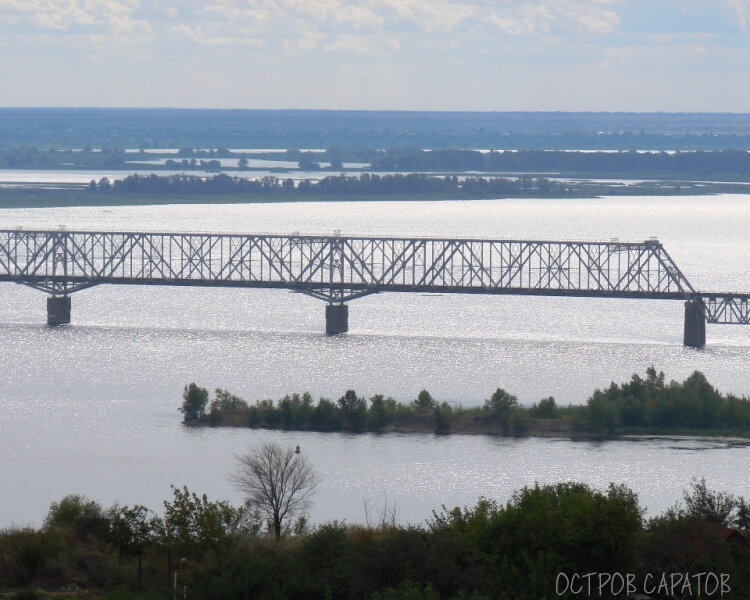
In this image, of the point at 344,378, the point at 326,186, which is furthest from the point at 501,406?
the point at 326,186

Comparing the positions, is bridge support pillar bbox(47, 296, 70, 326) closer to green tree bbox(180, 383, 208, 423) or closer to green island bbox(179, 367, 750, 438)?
green tree bbox(180, 383, 208, 423)

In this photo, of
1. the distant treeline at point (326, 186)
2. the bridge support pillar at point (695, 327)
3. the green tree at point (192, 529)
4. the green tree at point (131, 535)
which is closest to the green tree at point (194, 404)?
the green tree at point (192, 529)

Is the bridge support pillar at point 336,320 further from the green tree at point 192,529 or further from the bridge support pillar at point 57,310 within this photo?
the green tree at point 192,529

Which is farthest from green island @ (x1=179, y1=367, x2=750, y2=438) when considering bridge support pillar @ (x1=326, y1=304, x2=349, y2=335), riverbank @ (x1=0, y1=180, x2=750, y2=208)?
riverbank @ (x1=0, y1=180, x2=750, y2=208)

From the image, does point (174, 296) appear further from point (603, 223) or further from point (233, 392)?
point (603, 223)

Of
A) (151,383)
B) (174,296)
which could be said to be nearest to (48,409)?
(151,383)
